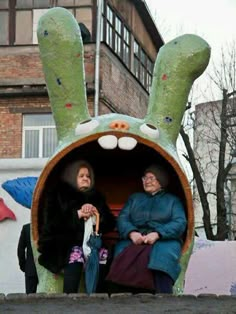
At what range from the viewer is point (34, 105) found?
68.4 feet

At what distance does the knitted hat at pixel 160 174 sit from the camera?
20.6 ft

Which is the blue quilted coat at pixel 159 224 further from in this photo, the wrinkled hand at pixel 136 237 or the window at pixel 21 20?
the window at pixel 21 20

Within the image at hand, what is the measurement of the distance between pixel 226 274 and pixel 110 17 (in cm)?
1186

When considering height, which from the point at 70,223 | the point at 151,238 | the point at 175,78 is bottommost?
the point at 151,238

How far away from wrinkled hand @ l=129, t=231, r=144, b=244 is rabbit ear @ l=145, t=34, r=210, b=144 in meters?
0.94

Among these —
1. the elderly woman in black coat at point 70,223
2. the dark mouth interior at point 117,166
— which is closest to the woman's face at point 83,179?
the elderly woman in black coat at point 70,223

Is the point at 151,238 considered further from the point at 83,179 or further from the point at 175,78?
the point at 175,78

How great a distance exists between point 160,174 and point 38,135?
14964 millimetres

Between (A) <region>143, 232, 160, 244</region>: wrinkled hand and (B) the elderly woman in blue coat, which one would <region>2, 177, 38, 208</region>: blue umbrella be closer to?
(B) the elderly woman in blue coat

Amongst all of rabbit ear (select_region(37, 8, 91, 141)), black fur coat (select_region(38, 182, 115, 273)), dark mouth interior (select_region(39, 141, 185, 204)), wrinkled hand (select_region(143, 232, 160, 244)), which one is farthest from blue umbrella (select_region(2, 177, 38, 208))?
wrinkled hand (select_region(143, 232, 160, 244))

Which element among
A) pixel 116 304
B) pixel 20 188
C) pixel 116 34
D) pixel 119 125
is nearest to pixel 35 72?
pixel 116 34

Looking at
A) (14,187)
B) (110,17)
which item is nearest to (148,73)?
(110,17)

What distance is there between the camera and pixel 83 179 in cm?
628

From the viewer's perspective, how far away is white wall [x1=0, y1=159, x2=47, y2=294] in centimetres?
1142
